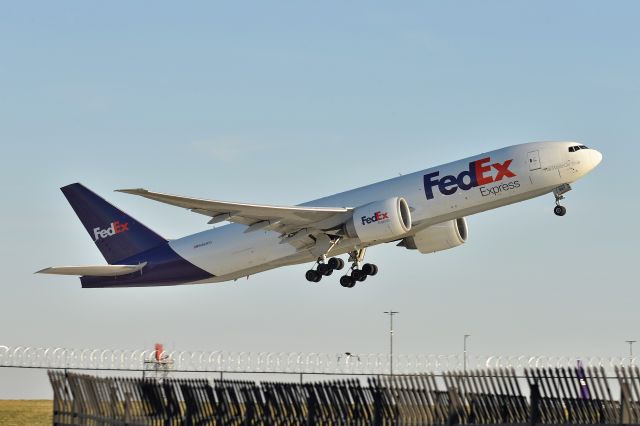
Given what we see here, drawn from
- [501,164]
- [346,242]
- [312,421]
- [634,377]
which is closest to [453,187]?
[501,164]

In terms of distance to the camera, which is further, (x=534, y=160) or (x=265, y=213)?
(x=265, y=213)

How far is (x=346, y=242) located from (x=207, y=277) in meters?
7.45

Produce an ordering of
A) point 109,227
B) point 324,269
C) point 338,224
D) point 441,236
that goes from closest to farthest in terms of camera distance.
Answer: point 338,224 < point 324,269 < point 441,236 < point 109,227

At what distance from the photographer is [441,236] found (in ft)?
179

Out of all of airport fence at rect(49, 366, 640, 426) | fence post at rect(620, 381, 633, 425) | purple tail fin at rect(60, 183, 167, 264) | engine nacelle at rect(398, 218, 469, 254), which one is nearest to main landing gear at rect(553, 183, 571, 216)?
engine nacelle at rect(398, 218, 469, 254)

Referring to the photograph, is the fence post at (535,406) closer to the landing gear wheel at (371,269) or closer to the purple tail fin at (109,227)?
the landing gear wheel at (371,269)

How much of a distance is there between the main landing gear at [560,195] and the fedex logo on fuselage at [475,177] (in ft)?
7.99

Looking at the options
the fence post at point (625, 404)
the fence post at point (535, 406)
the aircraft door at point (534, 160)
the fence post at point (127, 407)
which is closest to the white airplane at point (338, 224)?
the aircraft door at point (534, 160)

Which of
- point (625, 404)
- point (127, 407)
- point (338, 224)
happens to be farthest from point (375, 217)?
point (625, 404)

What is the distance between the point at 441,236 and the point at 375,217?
746 centimetres

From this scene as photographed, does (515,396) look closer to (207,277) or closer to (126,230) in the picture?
(207,277)

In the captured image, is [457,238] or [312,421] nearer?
[312,421]

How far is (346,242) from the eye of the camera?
51844mm

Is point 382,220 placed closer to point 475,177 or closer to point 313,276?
point 475,177
